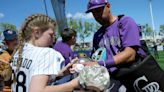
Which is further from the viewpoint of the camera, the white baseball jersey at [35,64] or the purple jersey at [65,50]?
the purple jersey at [65,50]

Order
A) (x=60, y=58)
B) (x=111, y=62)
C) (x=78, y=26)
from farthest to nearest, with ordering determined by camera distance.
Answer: (x=78, y=26), (x=111, y=62), (x=60, y=58)

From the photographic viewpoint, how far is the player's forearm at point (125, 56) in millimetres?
3830

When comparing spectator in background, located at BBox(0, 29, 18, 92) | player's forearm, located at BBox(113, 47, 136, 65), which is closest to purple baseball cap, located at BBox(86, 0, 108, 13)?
player's forearm, located at BBox(113, 47, 136, 65)

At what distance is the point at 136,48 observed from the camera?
13.0ft

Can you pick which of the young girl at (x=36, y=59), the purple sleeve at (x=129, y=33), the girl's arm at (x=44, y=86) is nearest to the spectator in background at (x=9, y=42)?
the purple sleeve at (x=129, y=33)

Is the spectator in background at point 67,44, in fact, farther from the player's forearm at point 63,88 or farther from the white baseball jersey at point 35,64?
the player's forearm at point 63,88

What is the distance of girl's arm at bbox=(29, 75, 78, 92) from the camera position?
9.08 feet

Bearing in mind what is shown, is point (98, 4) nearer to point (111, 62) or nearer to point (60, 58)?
point (111, 62)

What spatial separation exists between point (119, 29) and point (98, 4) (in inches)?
13.7

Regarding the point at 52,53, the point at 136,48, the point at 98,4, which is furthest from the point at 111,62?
the point at 52,53

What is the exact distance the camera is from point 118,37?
401 centimetres

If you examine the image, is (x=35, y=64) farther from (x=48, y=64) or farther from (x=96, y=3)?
(x=96, y=3)

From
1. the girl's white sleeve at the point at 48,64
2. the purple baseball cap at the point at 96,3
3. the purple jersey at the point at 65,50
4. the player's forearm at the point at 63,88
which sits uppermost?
the purple baseball cap at the point at 96,3

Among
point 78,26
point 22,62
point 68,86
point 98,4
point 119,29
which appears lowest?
point 68,86
